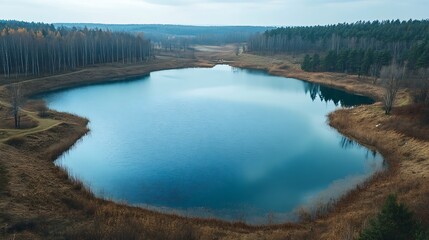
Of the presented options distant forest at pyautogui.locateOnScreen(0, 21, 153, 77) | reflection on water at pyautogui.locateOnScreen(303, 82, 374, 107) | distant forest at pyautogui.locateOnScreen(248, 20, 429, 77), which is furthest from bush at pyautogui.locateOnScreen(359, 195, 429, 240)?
distant forest at pyautogui.locateOnScreen(0, 21, 153, 77)

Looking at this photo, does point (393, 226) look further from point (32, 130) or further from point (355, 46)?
point (355, 46)

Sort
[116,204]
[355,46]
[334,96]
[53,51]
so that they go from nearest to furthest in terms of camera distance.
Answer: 1. [116,204]
2. [334,96]
3. [53,51]
4. [355,46]

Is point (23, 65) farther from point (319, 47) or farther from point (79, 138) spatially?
point (319, 47)

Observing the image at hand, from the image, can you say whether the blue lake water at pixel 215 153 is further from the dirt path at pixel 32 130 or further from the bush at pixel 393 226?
the bush at pixel 393 226

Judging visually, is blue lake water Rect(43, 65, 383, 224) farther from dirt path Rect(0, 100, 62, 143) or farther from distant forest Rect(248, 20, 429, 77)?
distant forest Rect(248, 20, 429, 77)

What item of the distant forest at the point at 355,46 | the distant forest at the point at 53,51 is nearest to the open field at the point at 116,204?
the distant forest at the point at 53,51

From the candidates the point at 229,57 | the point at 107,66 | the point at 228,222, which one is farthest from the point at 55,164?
the point at 229,57

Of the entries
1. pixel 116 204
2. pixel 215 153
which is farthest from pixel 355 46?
pixel 116 204
